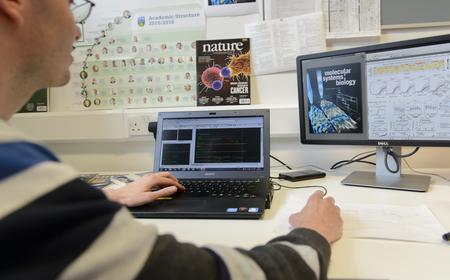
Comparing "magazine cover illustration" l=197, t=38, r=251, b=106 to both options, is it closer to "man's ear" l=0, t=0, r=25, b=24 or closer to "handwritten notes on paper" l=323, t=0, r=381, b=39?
"handwritten notes on paper" l=323, t=0, r=381, b=39

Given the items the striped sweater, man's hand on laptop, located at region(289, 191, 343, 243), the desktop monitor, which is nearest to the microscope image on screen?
the desktop monitor

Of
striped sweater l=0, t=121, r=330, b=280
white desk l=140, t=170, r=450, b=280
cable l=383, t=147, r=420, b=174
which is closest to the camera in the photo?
striped sweater l=0, t=121, r=330, b=280

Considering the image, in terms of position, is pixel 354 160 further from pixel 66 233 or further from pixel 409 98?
pixel 66 233

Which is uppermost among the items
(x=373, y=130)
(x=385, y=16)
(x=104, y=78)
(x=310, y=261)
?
(x=385, y=16)

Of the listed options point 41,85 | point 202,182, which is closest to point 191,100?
point 202,182

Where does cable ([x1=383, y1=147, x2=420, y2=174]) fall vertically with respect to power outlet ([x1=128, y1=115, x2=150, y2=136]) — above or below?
below

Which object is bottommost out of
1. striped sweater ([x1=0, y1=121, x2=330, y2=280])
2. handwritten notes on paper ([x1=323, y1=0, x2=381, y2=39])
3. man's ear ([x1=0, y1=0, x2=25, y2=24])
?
striped sweater ([x1=0, y1=121, x2=330, y2=280])

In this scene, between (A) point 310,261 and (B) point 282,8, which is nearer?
(A) point 310,261

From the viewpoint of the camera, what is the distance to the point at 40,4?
0.52 meters

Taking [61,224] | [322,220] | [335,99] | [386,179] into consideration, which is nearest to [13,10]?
[61,224]

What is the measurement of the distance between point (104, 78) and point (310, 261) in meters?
1.28

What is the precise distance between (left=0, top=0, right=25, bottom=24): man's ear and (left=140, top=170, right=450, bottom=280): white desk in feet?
1.48

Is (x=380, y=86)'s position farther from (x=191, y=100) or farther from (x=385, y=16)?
(x=191, y=100)

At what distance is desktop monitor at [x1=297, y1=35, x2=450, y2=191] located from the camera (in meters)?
1.04
